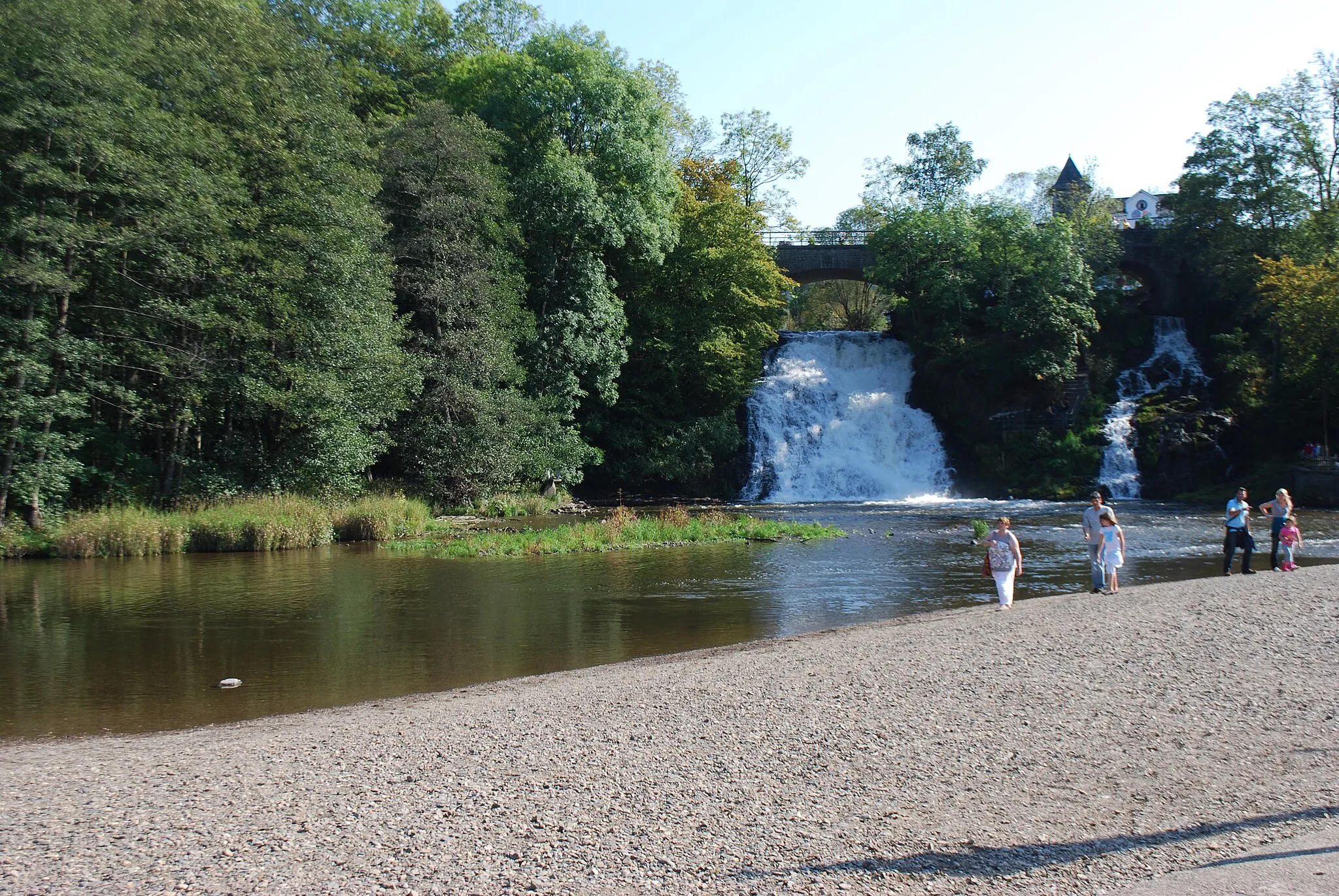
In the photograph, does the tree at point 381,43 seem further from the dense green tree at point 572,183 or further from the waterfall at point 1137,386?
the waterfall at point 1137,386

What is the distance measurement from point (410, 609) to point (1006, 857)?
12.4 m

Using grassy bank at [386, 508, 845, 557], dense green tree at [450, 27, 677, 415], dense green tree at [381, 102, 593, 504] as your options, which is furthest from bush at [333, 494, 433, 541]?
dense green tree at [450, 27, 677, 415]

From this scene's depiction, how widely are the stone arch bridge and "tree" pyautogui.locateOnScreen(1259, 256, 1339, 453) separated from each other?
11.9 metres

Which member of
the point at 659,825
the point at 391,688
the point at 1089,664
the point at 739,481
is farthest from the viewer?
the point at 739,481

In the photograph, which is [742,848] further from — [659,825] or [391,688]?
[391,688]

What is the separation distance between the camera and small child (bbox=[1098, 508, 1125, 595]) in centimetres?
1602

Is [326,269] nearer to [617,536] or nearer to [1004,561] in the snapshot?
[617,536]

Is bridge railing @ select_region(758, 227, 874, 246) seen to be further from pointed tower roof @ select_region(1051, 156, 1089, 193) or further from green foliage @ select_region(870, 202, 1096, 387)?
pointed tower roof @ select_region(1051, 156, 1089, 193)

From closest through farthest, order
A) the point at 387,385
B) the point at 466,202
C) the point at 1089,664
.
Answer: the point at 1089,664 < the point at 387,385 < the point at 466,202

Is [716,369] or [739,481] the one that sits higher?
[716,369]

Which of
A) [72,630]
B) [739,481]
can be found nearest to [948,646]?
[72,630]

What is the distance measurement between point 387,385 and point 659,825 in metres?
25.0

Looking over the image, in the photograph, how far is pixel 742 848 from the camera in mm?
5598

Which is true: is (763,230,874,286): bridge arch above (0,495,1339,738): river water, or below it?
above
